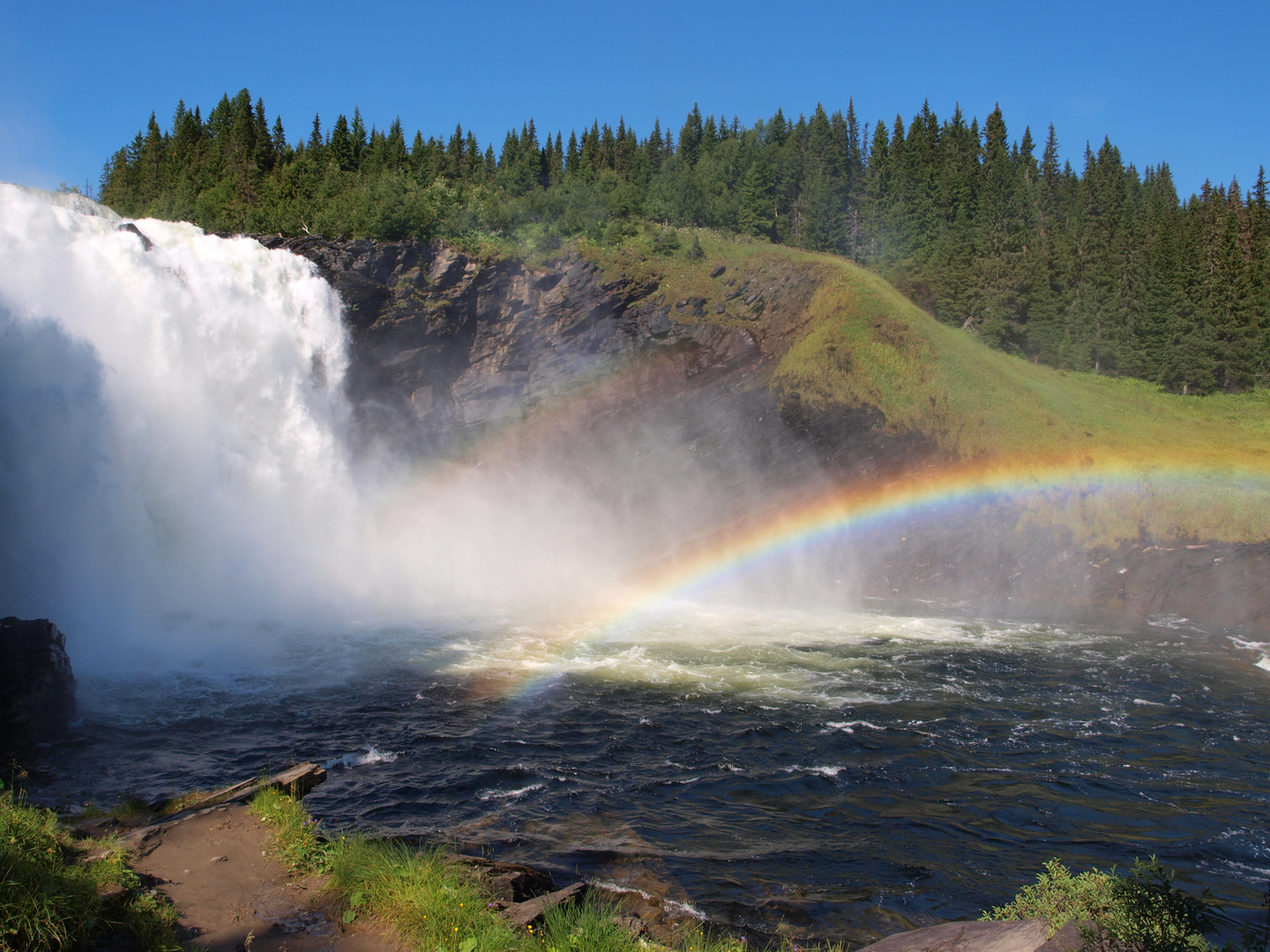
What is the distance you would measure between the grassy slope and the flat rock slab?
88.0 feet

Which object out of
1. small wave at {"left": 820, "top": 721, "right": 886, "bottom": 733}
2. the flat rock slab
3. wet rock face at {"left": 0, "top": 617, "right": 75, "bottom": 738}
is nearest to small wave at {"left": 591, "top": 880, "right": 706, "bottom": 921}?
the flat rock slab

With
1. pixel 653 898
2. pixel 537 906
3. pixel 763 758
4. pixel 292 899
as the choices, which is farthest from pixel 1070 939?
pixel 763 758

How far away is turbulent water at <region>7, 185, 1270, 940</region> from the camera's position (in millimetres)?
10773

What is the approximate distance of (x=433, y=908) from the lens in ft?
22.5

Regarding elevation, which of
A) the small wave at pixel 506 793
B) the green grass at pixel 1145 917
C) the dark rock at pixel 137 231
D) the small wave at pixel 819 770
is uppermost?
the dark rock at pixel 137 231

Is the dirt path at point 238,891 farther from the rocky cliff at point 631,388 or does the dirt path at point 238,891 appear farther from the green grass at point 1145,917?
the rocky cliff at point 631,388

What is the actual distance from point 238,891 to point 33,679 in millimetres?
9610

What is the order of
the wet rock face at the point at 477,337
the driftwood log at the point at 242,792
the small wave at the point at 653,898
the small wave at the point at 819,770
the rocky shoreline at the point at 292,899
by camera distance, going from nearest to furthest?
the rocky shoreline at the point at 292,899 < the small wave at the point at 653,898 < the driftwood log at the point at 242,792 < the small wave at the point at 819,770 < the wet rock face at the point at 477,337

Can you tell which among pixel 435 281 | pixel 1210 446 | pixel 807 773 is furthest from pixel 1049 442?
pixel 435 281

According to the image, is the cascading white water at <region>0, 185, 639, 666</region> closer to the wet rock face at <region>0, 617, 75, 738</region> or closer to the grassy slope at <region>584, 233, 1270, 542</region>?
the wet rock face at <region>0, 617, 75, 738</region>

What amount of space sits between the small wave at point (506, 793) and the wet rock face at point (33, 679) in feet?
27.2

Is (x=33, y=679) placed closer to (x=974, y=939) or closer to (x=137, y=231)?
(x=974, y=939)

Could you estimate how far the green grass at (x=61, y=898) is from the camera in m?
5.50

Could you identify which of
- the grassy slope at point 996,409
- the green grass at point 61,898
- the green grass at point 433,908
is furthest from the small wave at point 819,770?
the grassy slope at point 996,409
